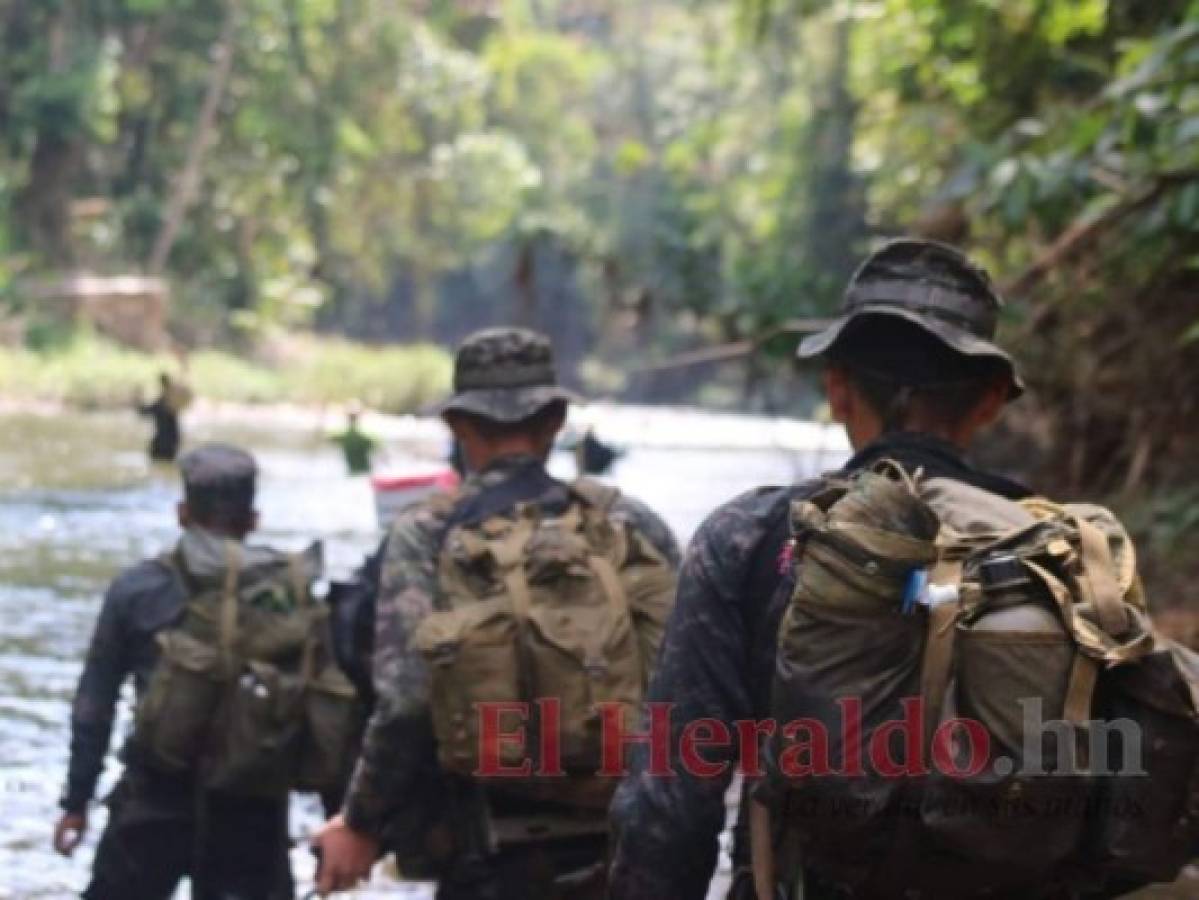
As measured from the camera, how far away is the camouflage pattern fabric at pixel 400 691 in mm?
3510

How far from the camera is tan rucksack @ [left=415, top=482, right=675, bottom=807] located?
337 centimetres

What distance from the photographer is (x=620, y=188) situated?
66500 mm

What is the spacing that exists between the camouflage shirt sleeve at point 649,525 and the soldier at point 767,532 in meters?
1.20

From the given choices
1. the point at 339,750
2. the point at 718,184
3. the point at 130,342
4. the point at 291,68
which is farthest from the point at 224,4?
the point at 339,750

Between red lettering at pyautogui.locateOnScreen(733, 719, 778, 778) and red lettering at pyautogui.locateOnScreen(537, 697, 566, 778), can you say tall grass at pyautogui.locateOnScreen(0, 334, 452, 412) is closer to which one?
red lettering at pyautogui.locateOnScreen(537, 697, 566, 778)

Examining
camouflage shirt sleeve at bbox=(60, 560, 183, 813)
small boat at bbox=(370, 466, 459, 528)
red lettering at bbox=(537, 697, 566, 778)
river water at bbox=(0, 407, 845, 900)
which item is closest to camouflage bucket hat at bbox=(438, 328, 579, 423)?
red lettering at bbox=(537, 697, 566, 778)

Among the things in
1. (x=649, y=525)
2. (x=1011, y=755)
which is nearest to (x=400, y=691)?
(x=649, y=525)

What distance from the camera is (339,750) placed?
4.34 metres

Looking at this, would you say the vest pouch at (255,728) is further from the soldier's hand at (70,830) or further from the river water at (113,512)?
the river water at (113,512)

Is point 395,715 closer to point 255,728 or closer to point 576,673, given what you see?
point 576,673

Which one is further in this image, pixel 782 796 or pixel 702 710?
pixel 702 710

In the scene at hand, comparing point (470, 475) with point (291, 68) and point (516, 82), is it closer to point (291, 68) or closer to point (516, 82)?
point (291, 68)

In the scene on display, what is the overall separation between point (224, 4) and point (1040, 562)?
43652mm

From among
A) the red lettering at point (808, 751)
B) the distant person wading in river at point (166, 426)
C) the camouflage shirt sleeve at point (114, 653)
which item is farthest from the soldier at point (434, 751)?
the distant person wading in river at point (166, 426)
